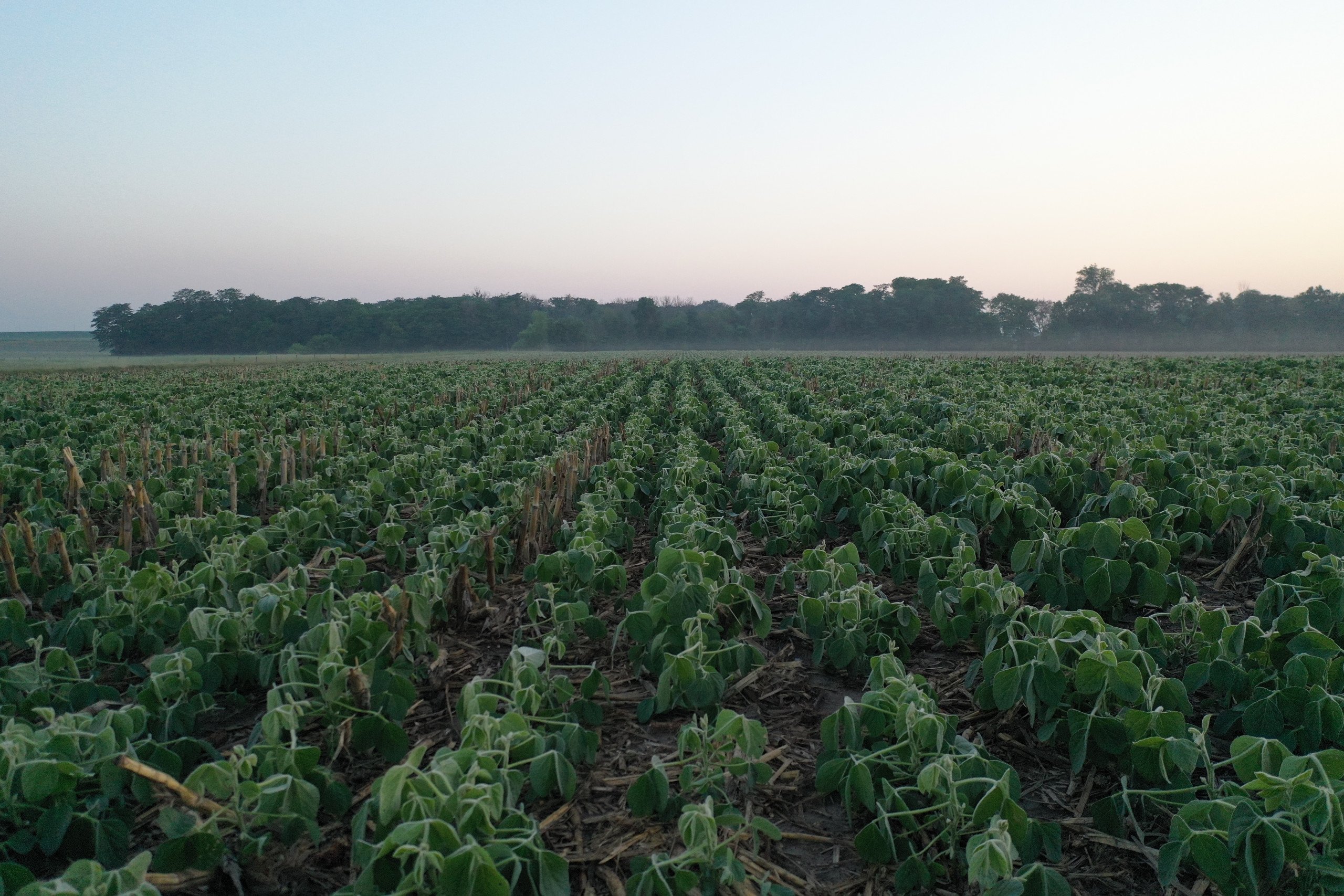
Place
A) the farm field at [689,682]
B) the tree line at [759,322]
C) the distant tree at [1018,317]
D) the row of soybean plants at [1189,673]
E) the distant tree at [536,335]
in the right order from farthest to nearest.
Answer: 1. the distant tree at [536,335]
2. the distant tree at [1018,317]
3. the tree line at [759,322]
4. the farm field at [689,682]
5. the row of soybean plants at [1189,673]

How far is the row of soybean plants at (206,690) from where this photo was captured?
88.4 inches

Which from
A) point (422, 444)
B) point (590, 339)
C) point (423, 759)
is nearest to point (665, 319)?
point (590, 339)

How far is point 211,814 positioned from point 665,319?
4137 inches

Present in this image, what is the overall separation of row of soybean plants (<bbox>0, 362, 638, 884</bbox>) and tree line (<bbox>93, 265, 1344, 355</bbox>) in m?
80.6

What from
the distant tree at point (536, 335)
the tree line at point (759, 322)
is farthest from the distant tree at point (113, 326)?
the distant tree at point (536, 335)

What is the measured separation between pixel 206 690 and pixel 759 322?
10216 centimetres

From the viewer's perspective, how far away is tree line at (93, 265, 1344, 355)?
255 feet

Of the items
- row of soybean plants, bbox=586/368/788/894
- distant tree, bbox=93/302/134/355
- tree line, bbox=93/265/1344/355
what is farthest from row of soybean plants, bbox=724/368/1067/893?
distant tree, bbox=93/302/134/355

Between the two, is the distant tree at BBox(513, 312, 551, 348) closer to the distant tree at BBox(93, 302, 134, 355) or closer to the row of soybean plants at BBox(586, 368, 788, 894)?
the distant tree at BBox(93, 302, 134, 355)

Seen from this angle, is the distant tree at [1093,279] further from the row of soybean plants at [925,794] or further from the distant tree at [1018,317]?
the row of soybean plants at [925,794]

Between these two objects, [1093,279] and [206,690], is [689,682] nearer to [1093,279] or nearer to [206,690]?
[206,690]

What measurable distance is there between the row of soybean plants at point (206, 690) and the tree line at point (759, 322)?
80.6m

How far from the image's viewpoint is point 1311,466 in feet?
21.2

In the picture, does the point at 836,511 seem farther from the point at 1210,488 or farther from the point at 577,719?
the point at 577,719
